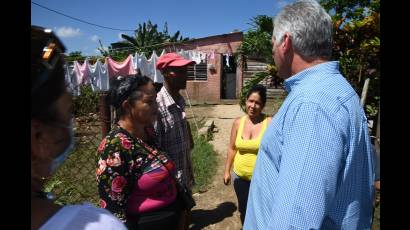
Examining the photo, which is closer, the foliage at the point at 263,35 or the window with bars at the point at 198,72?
the foliage at the point at 263,35

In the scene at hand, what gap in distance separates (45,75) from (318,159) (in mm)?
884

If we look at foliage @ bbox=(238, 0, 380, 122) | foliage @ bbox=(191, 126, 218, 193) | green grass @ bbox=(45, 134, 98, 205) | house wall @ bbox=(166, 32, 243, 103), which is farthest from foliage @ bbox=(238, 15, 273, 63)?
house wall @ bbox=(166, 32, 243, 103)

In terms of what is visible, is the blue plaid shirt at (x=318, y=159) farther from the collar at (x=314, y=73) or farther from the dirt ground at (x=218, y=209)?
the dirt ground at (x=218, y=209)

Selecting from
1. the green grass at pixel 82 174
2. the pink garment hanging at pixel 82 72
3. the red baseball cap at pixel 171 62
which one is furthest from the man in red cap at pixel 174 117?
the pink garment hanging at pixel 82 72

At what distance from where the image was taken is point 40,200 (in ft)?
2.59

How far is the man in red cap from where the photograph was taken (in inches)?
111

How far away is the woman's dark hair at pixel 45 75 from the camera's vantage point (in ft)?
2.36

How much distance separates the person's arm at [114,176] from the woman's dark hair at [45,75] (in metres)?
1.18

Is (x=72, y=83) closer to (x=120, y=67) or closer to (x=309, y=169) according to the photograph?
(x=309, y=169)

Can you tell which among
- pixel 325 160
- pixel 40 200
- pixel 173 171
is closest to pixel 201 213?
pixel 173 171

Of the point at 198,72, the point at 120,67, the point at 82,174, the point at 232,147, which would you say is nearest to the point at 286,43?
the point at 232,147

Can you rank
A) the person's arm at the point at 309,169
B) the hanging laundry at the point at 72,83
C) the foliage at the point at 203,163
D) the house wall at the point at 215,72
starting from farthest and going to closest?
the house wall at the point at 215,72
the foliage at the point at 203,163
the person's arm at the point at 309,169
the hanging laundry at the point at 72,83

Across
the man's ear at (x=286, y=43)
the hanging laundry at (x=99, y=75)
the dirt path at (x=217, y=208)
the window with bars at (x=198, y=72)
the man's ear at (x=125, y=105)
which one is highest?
the window with bars at (x=198, y=72)

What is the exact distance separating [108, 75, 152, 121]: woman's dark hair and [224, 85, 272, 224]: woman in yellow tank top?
1402 millimetres
